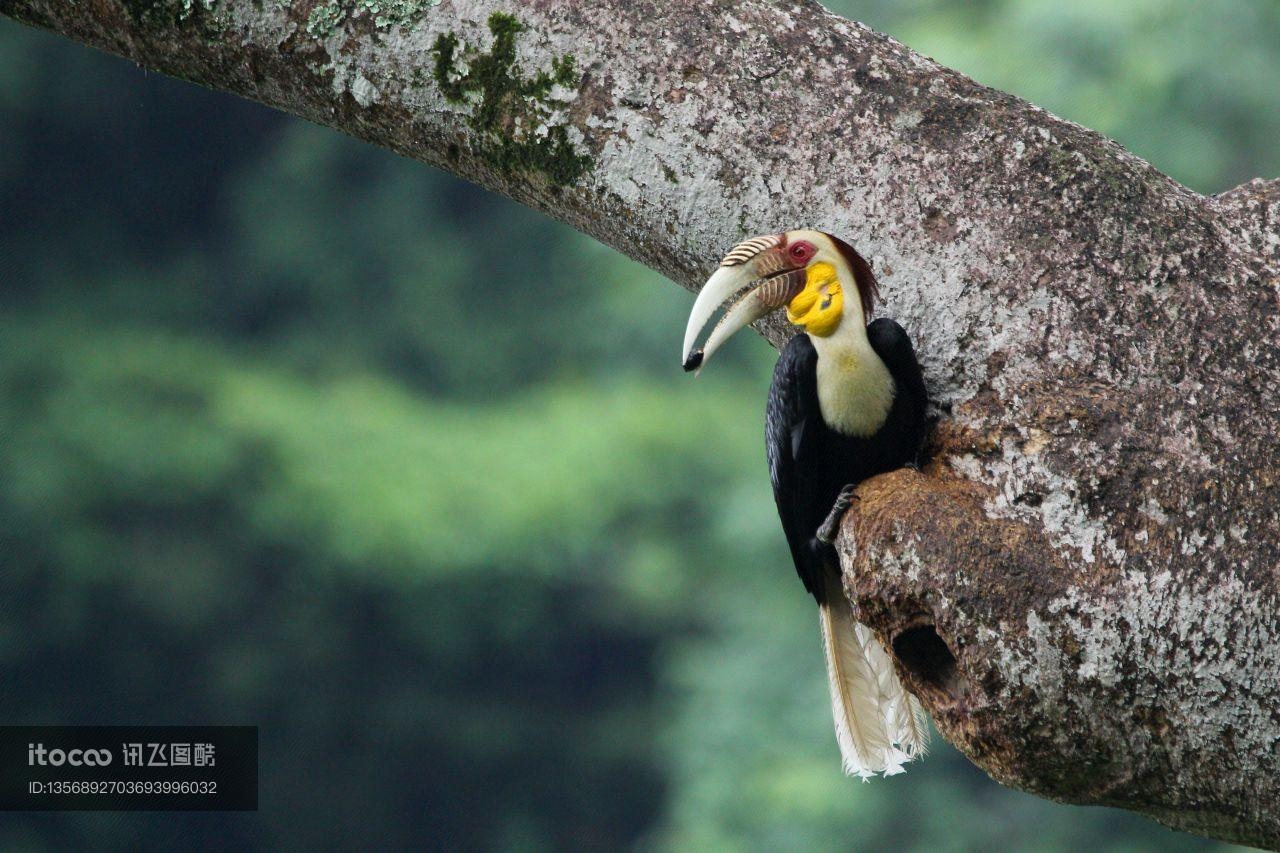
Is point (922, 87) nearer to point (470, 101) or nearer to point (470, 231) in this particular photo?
point (470, 101)

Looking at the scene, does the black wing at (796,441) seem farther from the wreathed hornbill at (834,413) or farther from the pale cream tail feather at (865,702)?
the pale cream tail feather at (865,702)

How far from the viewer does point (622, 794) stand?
980cm

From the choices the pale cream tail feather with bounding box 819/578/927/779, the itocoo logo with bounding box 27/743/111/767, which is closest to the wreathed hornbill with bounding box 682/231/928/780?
the pale cream tail feather with bounding box 819/578/927/779

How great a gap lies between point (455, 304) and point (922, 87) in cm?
839

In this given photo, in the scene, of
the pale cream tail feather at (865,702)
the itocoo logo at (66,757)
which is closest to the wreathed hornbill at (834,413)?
the pale cream tail feather at (865,702)

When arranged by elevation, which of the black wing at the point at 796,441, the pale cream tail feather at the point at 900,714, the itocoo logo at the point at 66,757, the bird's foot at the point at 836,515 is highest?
the itocoo logo at the point at 66,757

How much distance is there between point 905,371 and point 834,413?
192 mm

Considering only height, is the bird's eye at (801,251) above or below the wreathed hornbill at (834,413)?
above

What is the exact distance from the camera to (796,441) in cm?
202

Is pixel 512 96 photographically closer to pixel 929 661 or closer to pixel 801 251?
pixel 801 251

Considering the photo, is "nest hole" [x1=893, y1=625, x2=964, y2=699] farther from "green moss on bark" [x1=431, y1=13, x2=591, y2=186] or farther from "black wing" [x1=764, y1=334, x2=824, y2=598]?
"green moss on bark" [x1=431, y1=13, x2=591, y2=186]

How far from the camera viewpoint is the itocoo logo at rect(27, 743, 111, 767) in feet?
24.6

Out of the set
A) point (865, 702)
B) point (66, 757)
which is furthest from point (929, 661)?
point (66, 757)

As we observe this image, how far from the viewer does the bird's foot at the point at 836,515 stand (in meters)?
1.84
